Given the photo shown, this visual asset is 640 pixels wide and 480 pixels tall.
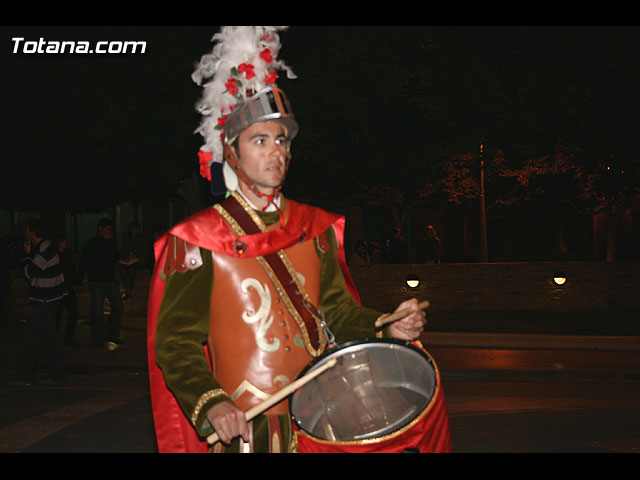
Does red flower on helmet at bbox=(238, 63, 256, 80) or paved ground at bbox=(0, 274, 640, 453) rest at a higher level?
red flower on helmet at bbox=(238, 63, 256, 80)

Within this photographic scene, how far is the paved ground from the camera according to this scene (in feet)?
25.1

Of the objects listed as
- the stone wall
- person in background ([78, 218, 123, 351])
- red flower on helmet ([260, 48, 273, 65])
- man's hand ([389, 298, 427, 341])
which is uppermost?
red flower on helmet ([260, 48, 273, 65])

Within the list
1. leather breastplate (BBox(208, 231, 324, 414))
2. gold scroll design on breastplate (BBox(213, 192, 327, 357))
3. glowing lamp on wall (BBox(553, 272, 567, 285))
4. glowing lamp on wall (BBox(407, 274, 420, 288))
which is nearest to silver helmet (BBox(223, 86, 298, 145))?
gold scroll design on breastplate (BBox(213, 192, 327, 357))

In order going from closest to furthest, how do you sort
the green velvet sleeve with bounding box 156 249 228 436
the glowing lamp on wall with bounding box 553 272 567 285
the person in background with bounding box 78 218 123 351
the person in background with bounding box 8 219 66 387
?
the green velvet sleeve with bounding box 156 249 228 436 → the person in background with bounding box 8 219 66 387 → the person in background with bounding box 78 218 123 351 → the glowing lamp on wall with bounding box 553 272 567 285

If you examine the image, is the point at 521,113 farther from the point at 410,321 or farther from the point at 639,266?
the point at 410,321

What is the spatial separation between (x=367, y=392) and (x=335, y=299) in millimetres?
573

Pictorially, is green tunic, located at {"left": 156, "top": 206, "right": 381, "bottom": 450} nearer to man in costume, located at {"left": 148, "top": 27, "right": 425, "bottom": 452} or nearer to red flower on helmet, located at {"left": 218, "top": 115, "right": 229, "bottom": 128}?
man in costume, located at {"left": 148, "top": 27, "right": 425, "bottom": 452}

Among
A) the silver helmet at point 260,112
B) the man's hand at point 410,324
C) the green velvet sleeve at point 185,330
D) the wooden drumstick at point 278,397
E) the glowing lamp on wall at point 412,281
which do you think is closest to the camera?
the wooden drumstick at point 278,397

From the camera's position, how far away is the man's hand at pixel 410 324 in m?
2.89

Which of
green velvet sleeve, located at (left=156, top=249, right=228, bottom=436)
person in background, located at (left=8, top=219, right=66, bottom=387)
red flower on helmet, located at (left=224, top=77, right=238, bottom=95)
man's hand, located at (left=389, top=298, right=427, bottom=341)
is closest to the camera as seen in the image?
green velvet sleeve, located at (left=156, top=249, right=228, bottom=436)

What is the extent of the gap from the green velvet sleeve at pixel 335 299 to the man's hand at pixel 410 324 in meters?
0.18

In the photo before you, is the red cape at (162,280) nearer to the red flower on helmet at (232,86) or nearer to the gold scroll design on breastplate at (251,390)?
the gold scroll design on breastplate at (251,390)

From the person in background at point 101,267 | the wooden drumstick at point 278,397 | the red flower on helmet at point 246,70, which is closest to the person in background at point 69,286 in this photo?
the person in background at point 101,267

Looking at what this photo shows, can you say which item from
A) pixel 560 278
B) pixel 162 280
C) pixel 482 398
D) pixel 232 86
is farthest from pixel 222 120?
pixel 560 278
